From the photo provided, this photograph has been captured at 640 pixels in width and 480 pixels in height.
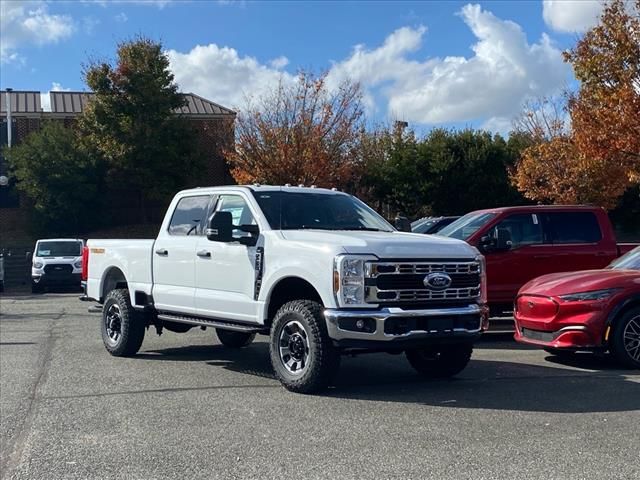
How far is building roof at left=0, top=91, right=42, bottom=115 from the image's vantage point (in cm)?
3853

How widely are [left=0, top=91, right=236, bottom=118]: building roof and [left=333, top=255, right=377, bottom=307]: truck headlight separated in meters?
30.5

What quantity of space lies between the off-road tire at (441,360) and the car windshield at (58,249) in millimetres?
19885

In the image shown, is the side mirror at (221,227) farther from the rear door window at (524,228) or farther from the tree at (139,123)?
the tree at (139,123)

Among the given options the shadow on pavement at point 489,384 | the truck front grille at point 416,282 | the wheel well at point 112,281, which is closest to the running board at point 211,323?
the shadow on pavement at point 489,384

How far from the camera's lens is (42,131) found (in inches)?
1383

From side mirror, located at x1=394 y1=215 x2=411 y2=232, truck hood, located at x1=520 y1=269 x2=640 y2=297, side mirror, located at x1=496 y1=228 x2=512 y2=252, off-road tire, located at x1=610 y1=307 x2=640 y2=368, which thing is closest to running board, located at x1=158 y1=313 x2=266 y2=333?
side mirror, located at x1=394 y1=215 x2=411 y2=232

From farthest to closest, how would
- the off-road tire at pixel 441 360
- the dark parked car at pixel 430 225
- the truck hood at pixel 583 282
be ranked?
the dark parked car at pixel 430 225, the truck hood at pixel 583 282, the off-road tire at pixel 441 360

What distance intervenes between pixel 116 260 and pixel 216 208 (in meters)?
2.13

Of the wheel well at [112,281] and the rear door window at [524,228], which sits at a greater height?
the rear door window at [524,228]

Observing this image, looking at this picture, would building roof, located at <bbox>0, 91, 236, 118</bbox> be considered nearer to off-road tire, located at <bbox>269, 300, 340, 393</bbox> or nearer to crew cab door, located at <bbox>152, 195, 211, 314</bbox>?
crew cab door, located at <bbox>152, 195, 211, 314</bbox>

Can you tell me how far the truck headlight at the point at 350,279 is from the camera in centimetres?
762

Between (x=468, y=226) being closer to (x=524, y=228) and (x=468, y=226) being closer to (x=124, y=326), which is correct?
(x=524, y=228)

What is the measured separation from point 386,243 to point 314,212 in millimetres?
1639

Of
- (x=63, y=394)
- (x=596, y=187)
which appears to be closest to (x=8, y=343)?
(x=63, y=394)
